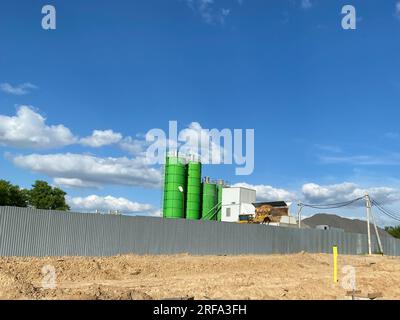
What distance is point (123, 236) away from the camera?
26562mm

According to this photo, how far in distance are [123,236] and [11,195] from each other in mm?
40524

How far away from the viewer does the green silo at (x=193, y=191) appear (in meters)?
54.4

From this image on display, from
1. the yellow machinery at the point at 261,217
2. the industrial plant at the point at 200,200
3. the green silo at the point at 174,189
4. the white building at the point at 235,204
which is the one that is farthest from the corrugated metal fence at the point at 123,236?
the green silo at the point at 174,189

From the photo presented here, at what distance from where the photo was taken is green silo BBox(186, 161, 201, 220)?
179ft

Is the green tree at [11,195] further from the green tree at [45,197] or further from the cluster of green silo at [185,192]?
the cluster of green silo at [185,192]

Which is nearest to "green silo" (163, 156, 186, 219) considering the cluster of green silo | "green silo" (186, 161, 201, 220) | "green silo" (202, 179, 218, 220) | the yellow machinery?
the cluster of green silo

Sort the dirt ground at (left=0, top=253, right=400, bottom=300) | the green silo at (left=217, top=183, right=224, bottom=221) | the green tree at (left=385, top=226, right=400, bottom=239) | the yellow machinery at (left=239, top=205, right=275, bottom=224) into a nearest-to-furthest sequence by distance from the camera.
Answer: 1. the dirt ground at (left=0, top=253, right=400, bottom=300)
2. the yellow machinery at (left=239, top=205, right=275, bottom=224)
3. the green silo at (left=217, top=183, right=224, bottom=221)
4. the green tree at (left=385, top=226, right=400, bottom=239)

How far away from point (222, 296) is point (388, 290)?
614 cm

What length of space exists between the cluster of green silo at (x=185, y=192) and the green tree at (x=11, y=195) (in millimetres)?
20766

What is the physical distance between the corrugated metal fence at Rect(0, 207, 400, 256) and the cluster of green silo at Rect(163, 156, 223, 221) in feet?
54.3

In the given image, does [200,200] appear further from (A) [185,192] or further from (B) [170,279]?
(B) [170,279]

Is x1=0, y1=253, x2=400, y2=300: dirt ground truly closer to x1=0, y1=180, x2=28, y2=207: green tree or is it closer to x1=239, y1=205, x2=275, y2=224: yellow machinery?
x1=239, y1=205, x2=275, y2=224: yellow machinery
